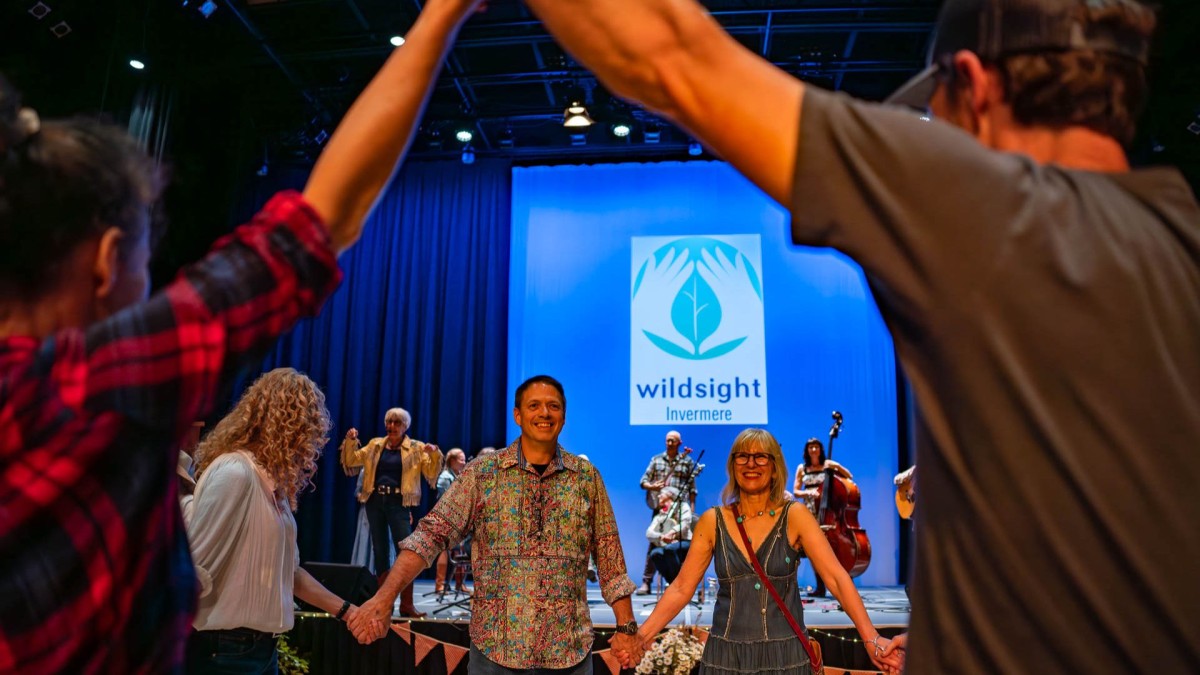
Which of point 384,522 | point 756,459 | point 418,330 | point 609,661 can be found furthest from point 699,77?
point 418,330

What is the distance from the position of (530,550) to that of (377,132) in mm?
3447

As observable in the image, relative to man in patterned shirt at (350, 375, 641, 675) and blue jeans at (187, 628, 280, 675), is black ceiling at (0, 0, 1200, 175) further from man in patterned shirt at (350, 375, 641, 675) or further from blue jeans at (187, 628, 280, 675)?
blue jeans at (187, 628, 280, 675)

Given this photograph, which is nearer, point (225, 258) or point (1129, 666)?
point (1129, 666)

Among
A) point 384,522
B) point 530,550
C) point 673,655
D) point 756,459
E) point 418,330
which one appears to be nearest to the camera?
point 530,550

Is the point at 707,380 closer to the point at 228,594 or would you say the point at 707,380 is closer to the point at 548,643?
the point at 548,643

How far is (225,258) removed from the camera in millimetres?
961

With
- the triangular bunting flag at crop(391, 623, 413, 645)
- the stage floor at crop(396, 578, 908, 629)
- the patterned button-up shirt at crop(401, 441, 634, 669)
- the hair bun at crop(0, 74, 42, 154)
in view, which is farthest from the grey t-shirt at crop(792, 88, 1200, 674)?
the stage floor at crop(396, 578, 908, 629)

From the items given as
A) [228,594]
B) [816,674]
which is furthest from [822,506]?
[228,594]

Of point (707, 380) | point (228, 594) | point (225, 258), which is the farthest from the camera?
point (707, 380)

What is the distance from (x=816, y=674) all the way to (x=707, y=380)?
821cm

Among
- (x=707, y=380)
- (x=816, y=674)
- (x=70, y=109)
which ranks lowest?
(x=816, y=674)

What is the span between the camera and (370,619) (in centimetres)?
396

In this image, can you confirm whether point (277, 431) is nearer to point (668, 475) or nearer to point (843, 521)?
point (843, 521)

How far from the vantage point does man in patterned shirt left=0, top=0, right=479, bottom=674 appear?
2.90 feet
